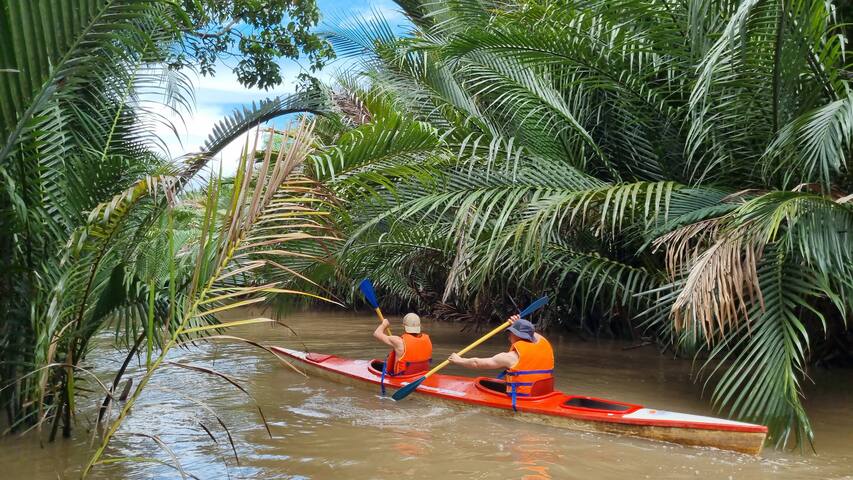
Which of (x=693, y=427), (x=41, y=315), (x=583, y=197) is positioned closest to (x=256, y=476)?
(x=41, y=315)

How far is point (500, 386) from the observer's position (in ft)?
25.5

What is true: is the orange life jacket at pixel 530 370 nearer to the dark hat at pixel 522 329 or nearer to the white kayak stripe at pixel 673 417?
the dark hat at pixel 522 329

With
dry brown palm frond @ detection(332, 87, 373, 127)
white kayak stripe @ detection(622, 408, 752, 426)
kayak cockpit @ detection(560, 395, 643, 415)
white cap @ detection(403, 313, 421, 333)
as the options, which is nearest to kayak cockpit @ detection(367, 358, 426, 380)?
white cap @ detection(403, 313, 421, 333)

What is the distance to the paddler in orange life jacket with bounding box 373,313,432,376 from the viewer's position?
846 cm

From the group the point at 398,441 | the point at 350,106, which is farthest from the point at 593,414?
the point at 350,106

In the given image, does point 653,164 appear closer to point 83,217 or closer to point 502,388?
point 502,388

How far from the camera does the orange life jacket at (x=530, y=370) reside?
7082 millimetres

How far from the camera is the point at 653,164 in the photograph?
905 cm

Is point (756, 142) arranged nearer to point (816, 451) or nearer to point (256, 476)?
point (816, 451)

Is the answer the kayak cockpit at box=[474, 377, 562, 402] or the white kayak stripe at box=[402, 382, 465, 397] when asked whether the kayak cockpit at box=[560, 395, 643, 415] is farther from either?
the white kayak stripe at box=[402, 382, 465, 397]

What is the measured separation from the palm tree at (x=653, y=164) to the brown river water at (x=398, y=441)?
1.52 feet

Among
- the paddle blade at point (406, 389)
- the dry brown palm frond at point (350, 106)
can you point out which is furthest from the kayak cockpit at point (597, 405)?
the dry brown palm frond at point (350, 106)

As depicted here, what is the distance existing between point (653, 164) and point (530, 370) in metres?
3.33

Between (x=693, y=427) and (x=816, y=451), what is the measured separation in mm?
925
